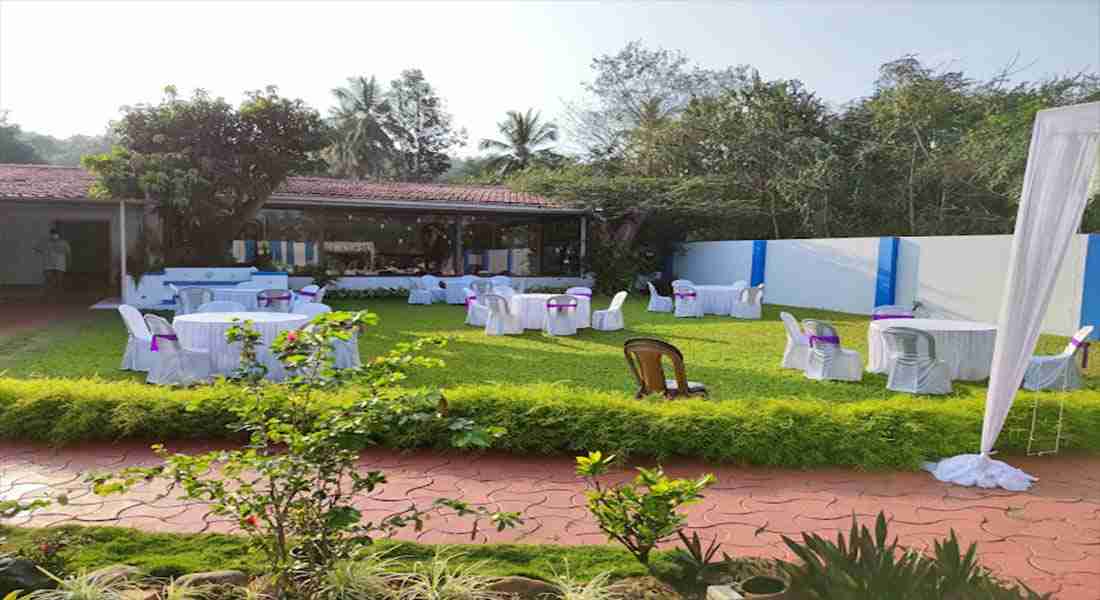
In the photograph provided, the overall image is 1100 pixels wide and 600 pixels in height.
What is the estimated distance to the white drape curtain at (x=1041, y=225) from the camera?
396 cm

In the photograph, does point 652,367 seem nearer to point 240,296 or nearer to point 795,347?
point 795,347

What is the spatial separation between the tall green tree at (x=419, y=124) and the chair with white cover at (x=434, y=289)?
72.3 feet

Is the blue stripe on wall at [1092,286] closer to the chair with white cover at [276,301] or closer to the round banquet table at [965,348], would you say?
the round banquet table at [965,348]

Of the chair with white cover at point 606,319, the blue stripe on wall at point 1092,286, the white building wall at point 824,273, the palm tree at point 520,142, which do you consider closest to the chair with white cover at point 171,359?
the chair with white cover at point 606,319

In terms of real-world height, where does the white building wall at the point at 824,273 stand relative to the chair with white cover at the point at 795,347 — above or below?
above

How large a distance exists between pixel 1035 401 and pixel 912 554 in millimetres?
3596

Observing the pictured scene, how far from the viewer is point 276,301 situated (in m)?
11.5

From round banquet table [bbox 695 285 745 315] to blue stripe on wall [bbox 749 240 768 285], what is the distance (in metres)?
4.54

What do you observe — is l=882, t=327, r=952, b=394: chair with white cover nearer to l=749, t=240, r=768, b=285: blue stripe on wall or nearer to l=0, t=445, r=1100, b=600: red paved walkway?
l=0, t=445, r=1100, b=600: red paved walkway

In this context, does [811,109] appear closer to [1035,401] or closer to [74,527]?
[1035,401]

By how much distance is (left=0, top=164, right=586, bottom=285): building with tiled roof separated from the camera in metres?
18.9

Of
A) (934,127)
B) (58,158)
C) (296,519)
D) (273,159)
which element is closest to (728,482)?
(296,519)

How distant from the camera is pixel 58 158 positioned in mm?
50656

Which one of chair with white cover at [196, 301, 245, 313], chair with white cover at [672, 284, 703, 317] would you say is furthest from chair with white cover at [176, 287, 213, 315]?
chair with white cover at [672, 284, 703, 317]
